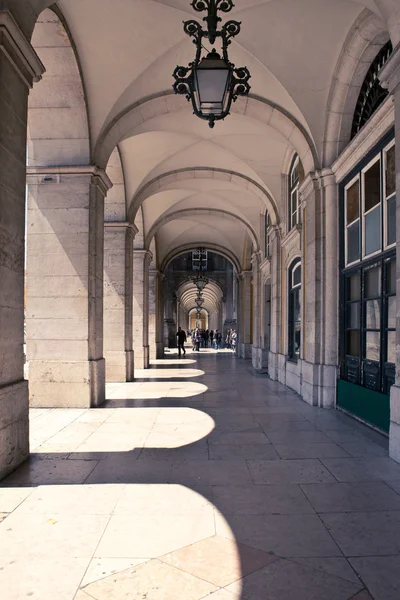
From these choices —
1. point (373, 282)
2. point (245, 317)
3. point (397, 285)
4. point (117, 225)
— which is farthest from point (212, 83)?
point (245, 317)

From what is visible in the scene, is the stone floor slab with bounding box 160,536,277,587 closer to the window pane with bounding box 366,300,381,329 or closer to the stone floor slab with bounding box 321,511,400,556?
the stone floor slab with bounding box 321,511,400,556

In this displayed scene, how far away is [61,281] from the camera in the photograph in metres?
8.21

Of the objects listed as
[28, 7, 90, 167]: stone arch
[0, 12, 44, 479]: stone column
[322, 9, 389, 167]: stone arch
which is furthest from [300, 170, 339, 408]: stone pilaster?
[0, 12, 44, 479]: stone column

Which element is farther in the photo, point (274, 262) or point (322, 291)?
point (274, 262)

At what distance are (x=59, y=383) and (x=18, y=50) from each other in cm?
525

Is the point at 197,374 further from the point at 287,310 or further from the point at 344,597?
the point at 344,597

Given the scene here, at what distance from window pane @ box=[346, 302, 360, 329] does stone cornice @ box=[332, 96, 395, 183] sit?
2.23 m

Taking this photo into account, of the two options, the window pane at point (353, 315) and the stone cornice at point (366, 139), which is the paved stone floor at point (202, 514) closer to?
the window pane at point (353, 315)

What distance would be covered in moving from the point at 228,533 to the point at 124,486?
4.10 feet

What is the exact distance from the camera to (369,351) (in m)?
6.89

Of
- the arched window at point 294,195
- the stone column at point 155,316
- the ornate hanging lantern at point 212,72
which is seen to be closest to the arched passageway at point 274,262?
the arched window at point 294,195

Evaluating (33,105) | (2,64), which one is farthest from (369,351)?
(33,105)

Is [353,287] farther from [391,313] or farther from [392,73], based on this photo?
[392,73]

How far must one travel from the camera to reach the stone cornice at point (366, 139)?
19.5 feet
